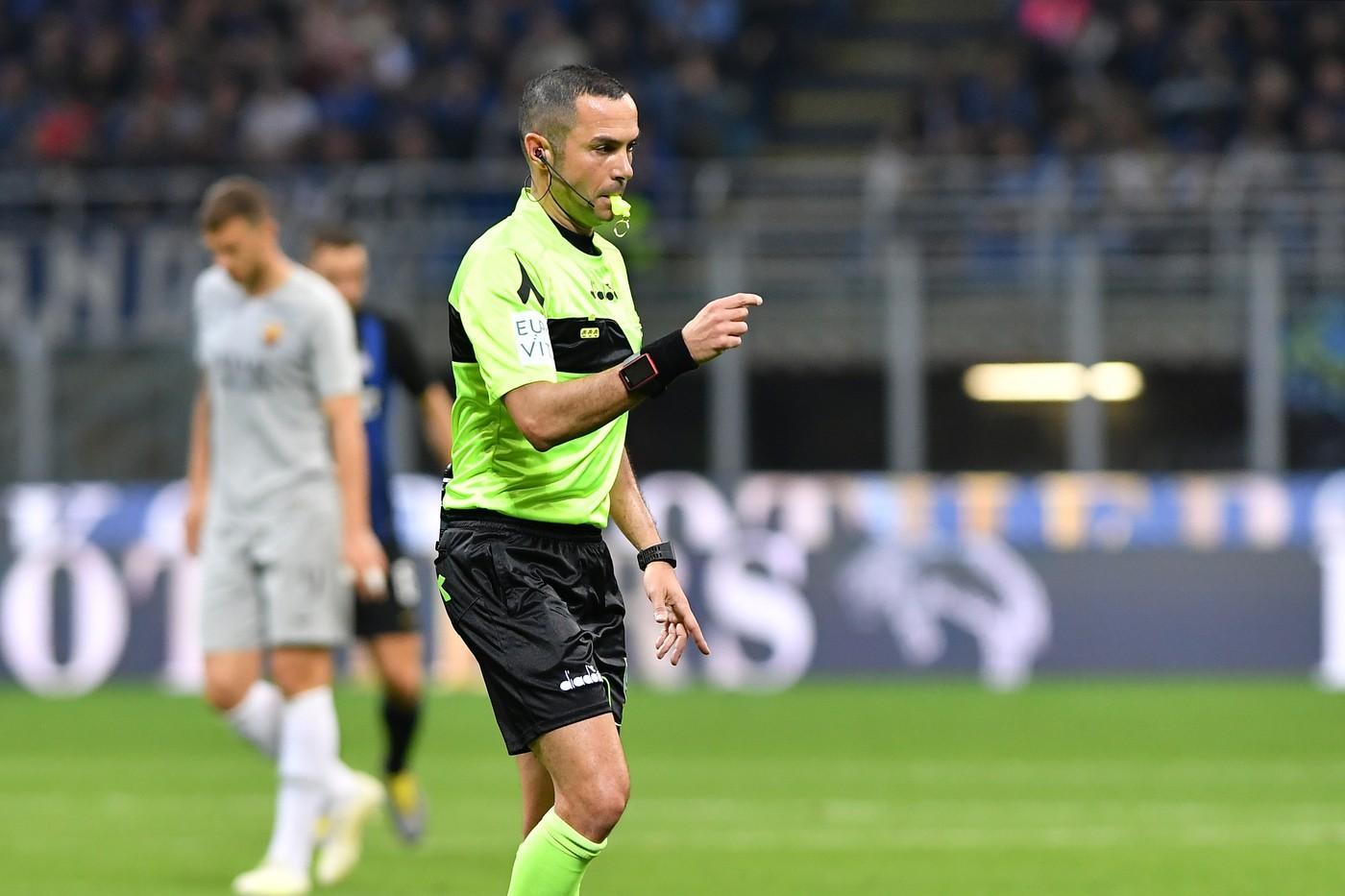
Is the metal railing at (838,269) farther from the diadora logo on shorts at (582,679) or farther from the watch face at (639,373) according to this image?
the watch face at (639,373)

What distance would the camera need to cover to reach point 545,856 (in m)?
5.12

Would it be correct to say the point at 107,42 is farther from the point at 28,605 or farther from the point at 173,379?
the point at 28,605

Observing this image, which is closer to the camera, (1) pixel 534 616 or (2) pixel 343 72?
(1) pixel 534 616

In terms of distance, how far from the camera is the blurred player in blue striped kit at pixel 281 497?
787cm

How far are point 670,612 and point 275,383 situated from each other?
2.98 m

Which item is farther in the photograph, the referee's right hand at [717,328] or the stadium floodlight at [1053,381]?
the stadium floodlight at [1053,381]

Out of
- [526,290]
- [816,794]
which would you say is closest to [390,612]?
[816,794]

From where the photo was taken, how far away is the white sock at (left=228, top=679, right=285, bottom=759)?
816 centimetres

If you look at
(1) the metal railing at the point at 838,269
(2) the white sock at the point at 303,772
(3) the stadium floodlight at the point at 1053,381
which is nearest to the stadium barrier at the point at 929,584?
(1) the metal railing at the point at 838,269

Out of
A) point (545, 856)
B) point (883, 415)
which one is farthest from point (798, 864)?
point (883, 415)

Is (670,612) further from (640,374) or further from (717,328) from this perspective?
(717,328)

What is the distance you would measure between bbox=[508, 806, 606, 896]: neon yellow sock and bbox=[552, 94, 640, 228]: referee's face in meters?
1.29

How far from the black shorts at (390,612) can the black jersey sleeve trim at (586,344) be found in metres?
4.25

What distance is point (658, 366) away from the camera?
484cm
